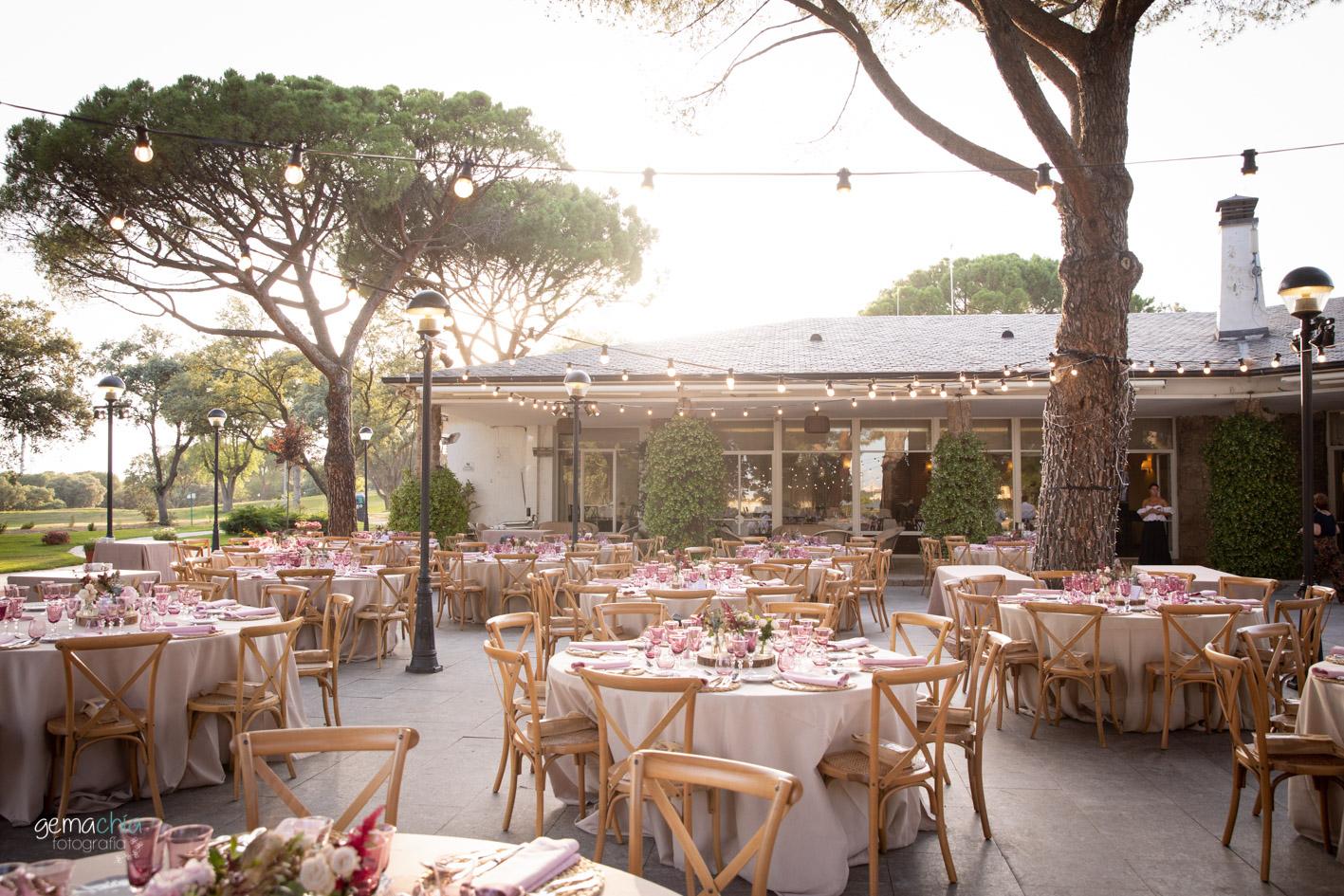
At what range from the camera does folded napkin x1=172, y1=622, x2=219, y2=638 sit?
4.71m

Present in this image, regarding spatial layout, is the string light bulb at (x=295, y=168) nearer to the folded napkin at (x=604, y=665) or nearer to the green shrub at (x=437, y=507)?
the folded napkin at (x=604, y=665)

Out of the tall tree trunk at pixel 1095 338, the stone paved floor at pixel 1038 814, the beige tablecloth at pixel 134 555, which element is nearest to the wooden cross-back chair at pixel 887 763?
the stone paved floor at pixel 1038 814

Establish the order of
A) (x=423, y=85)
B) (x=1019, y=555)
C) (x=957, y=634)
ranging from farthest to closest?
(x=423, y=85) → (x=1019, y=555) → (x=957, y=634)

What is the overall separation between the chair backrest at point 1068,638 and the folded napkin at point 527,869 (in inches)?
177

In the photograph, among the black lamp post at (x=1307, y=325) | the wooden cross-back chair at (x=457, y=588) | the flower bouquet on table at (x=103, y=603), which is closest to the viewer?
the flower bouquet on table at (x=103, y=603)

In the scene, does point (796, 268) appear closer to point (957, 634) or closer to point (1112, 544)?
point (1112, 544)

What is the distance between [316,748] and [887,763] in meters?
2.21

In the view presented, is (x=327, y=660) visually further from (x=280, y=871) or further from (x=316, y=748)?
(x=280, y=871)

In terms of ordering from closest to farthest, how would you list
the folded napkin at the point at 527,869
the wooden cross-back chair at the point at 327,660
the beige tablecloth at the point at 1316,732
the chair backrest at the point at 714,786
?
the folded napkin at the point at 527,869
the chair backrest at the point at 714,786
the beige tablecloth at the point at 1316,732
the wooden cross-back chair at the point at 327,660

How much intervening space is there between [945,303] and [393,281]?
1899 centimetres

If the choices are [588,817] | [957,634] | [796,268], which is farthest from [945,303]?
[588,817]

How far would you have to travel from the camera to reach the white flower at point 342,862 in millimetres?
1329

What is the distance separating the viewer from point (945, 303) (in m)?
29.2

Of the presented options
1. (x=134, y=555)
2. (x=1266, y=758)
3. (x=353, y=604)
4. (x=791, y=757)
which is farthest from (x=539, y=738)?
(x=134, y=555)
